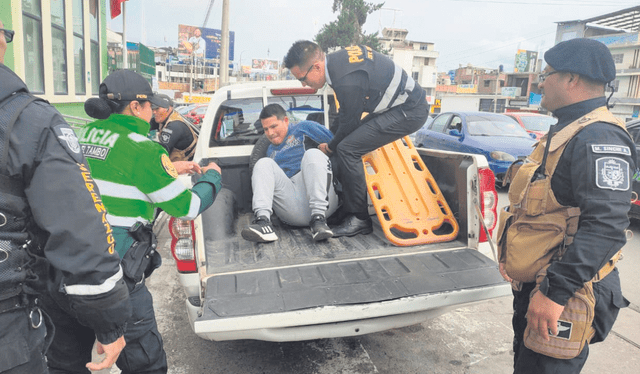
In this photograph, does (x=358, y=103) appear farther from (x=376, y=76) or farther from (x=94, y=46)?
(x=94, y=46)

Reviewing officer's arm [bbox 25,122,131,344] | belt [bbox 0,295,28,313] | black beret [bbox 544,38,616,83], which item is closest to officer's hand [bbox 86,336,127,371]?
officer's arm [bbox 25,122,131,344]

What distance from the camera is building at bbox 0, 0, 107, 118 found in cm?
592

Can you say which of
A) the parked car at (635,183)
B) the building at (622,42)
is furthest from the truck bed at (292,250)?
the building at (622,42)

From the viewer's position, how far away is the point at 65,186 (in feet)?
4.14

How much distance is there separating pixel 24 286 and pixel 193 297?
125 centimetres

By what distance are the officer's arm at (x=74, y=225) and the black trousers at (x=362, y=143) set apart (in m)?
2.13

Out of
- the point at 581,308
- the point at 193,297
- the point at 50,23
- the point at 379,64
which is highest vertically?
the point at 50,23

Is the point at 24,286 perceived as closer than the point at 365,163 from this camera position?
Yes

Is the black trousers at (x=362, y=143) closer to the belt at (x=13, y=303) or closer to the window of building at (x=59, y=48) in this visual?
the belt at (x=13, y=303)

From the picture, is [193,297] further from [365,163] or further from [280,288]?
[365,163]

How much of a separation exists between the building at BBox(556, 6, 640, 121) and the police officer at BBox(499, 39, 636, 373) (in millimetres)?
39442

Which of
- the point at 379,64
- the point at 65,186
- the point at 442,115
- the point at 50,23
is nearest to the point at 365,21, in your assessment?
the point at 442,115

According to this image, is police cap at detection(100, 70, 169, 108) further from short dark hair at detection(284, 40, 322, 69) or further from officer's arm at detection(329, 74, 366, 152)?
officer's arm at detection(329, 74, 366, 152)

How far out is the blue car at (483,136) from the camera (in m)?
8.02
